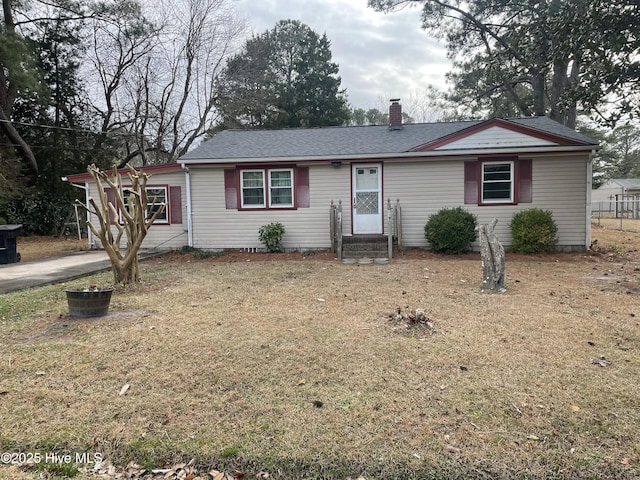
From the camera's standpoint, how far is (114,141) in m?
21.4

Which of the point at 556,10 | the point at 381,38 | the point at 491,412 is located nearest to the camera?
the point at 491,412

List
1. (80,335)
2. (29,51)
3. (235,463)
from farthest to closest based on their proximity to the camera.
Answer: (29,51) → (80,335) → (235,463)

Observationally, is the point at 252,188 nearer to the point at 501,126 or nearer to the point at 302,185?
the point at 302,185

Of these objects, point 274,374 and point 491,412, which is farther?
point 274,374

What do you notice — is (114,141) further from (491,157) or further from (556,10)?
(556,10)

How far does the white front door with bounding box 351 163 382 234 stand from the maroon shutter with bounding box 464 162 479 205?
2.36m

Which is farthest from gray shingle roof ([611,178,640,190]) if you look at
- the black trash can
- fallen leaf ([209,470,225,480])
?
fallen leaf ([209,470,225,480])

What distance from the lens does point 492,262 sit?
6.35m

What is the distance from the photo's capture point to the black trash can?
32.2ft

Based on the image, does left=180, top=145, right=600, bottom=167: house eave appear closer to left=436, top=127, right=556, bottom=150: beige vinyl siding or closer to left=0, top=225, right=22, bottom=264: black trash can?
left=436, top=127, right=556, bottom=150: beige vinyl siding

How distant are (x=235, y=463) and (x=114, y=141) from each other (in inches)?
899

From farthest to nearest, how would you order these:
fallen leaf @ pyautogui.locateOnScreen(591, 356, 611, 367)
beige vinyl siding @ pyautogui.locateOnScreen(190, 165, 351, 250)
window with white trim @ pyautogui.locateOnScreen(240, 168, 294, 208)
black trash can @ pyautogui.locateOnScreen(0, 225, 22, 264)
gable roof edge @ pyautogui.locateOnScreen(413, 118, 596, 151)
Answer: window with white trim @ pyautogui.locateOnScreen(240, 168, 294, 208) → beige vinyl siding @ pyautogui.locateOnScreen(190, 165, 351, 250) → gable roof edge @ pyautogui.locateOnScreen(413, 118, 596, 151) → black trash can @ pyautogui.locateOnScreen(0, 225, 22, 264) → fallen leaf @ pyautogui.locateOnScreen(591, 356, 611, 367)

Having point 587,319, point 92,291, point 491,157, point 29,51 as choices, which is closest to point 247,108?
point 29,51

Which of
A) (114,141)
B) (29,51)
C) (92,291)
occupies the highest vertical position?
(29,51)
